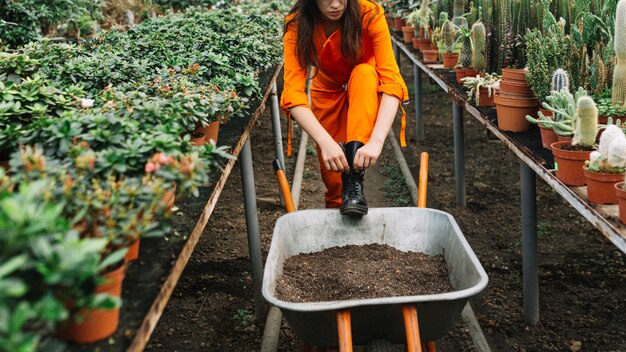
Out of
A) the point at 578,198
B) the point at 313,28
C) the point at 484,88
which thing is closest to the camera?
the point at 578,198

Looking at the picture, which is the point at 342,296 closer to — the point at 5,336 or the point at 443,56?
the point at 5,336

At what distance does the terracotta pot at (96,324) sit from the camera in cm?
123

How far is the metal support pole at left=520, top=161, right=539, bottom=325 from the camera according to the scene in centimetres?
288

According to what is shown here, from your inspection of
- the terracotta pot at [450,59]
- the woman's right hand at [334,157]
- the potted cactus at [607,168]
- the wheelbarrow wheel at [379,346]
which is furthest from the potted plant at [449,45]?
the wheelbarrow wheel at [379,346]

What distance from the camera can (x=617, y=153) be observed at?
6.46 ft

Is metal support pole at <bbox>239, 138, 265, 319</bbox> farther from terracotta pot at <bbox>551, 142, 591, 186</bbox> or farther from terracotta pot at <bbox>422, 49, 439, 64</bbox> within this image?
terracotta pot at <bbox>422, 49, 439, 64</bbox>

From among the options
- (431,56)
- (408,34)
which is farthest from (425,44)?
(408,34)

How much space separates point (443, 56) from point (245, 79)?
198 centimetres

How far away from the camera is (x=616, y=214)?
1.95m

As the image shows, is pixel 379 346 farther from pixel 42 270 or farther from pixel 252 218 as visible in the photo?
pixel 252 218

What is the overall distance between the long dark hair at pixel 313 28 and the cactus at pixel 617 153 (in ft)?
4.40

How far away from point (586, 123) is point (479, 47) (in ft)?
5.32

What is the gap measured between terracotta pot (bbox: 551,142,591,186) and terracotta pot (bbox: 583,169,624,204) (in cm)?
15

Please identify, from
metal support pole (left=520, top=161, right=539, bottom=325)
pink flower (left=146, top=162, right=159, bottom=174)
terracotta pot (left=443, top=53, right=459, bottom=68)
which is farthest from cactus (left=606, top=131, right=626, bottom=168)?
terracotta pot (left=443, top=53, right=459, bottom=68)
